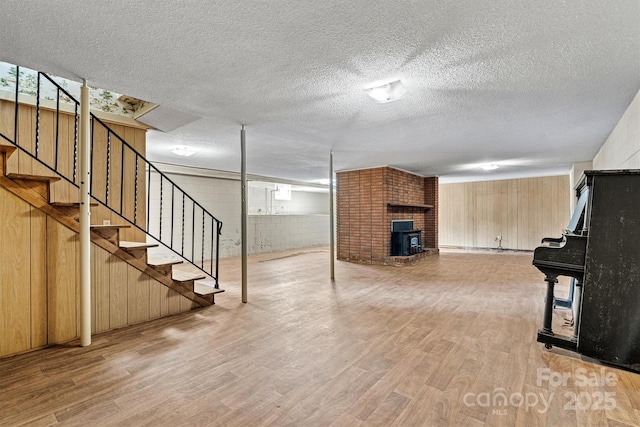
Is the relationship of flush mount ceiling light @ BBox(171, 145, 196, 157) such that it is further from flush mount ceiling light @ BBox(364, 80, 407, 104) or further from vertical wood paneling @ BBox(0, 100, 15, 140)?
flush mount ceiling light @ BBox(364, 80, 407, 104)

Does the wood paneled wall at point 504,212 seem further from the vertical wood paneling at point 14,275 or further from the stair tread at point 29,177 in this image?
the vertical wood paneling at point 14,275

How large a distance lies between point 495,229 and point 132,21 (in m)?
10.8

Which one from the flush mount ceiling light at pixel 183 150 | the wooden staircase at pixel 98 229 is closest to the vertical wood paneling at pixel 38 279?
the wooden staircase at pixel 98 229

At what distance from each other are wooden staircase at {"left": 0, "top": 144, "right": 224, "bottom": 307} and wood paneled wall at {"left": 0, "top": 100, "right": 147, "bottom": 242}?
4.8 inches

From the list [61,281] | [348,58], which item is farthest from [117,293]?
[348,58]

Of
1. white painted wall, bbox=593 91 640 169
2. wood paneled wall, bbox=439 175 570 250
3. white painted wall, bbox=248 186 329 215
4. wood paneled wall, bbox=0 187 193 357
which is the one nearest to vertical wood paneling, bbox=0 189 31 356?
wood paneled wall, bbox=0 187 193 357

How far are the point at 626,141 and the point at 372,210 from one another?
458 centimetres

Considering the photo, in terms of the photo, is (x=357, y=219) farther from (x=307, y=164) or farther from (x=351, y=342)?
(x=351, y=342)

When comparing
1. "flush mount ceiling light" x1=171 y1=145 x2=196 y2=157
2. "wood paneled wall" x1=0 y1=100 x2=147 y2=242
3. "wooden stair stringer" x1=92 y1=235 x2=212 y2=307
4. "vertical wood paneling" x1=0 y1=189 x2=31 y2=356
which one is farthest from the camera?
"flush mount ceiling light" x1=171 y1=145 x2=196 y2=157

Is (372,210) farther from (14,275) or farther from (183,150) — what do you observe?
(14,275)

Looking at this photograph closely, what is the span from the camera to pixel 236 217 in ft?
27.5

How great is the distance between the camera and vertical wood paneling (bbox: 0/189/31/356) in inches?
97.7

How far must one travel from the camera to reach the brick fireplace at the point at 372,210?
282 inches

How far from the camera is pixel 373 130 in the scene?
13.9 feet
